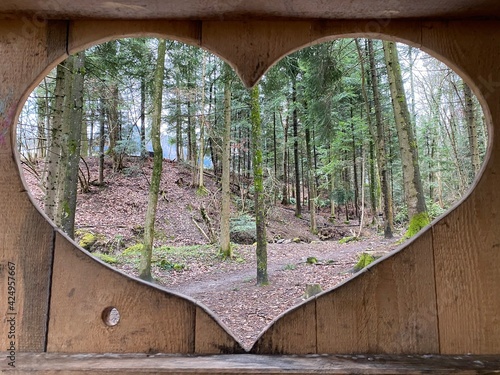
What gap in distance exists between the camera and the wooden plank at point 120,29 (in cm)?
91

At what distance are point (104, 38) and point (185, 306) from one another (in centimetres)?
81

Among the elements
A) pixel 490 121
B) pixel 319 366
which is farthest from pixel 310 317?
pixel 490 121

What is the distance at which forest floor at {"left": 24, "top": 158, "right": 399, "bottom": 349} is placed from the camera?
4957mm

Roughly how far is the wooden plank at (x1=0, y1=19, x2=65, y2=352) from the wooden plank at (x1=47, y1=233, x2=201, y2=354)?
5 centimetres

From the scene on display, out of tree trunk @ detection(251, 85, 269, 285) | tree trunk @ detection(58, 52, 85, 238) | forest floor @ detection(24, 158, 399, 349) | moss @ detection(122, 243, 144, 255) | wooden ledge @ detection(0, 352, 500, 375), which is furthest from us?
moss @ detection(122, 243, 144, 255)

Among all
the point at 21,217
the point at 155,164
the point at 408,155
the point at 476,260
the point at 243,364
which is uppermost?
the point at 408,155

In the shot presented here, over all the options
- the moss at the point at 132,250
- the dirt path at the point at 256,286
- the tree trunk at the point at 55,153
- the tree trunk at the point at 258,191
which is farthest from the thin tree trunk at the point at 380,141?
the tree trunk at the point at 55,153

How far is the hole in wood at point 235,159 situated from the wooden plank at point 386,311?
0.62m

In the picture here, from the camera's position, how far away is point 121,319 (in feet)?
2.78

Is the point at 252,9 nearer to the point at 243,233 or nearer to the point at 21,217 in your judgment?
the point at 21,217

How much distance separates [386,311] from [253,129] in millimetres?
5226

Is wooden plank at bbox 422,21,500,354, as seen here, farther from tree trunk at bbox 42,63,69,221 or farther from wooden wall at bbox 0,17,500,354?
tree trunk at bbox 42,63,69,221

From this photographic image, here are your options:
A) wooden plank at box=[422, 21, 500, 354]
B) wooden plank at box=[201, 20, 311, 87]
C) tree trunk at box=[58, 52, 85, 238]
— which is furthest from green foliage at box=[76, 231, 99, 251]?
wooden plank at box=[422, 21, 500, 354]

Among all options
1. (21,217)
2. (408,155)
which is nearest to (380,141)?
(408,155)
